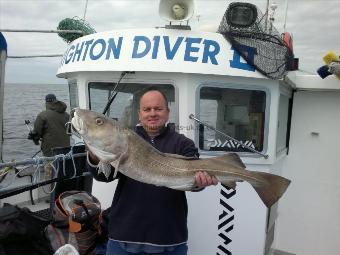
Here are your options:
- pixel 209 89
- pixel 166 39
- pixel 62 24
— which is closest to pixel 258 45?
pixel 209 89

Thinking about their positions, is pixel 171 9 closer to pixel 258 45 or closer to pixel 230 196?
pixel 258 45

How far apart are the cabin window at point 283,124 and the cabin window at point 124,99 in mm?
1469

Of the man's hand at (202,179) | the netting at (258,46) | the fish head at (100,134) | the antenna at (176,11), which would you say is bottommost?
the man's hand at (202,179)

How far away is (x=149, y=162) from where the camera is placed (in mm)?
2682

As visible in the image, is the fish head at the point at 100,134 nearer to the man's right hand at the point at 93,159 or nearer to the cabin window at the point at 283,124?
the man's right hand at the point at 93,159

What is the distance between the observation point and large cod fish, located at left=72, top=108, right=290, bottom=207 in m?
2.47

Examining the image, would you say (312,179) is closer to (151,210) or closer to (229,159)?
(229,159)

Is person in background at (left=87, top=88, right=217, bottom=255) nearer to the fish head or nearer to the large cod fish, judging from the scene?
the large cod fish

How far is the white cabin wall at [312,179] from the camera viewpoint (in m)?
5.59

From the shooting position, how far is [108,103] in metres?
4.67

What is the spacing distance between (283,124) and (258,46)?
1.51 m

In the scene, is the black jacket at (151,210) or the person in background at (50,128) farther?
the person in background at (50,128)

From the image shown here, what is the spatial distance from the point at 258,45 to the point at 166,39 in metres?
0.97

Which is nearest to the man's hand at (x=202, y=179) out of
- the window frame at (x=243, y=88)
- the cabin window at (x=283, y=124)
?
the window frame at (x=243, y=88)
